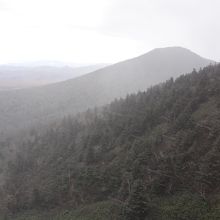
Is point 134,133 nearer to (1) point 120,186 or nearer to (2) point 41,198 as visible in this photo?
(1) point 120,186

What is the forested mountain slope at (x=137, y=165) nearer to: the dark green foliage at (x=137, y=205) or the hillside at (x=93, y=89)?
the dark green foliage at (x=137, y=205)

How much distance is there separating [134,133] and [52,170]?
1091 centimetres

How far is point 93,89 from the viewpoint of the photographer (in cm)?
9956

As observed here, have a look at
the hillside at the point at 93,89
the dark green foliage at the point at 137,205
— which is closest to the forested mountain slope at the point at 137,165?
the dark green foliage at the point at 137,205

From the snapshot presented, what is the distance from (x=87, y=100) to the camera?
91625 millimetres

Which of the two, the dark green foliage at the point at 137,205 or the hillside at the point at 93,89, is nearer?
the dark green foliage at the point at 137,205

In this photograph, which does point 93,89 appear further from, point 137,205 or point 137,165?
point 137,205

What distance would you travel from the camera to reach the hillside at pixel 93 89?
84.8 meters

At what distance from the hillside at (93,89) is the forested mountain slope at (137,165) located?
1550 inches

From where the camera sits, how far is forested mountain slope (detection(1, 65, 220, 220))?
19.5 meters

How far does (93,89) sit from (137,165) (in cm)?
7636

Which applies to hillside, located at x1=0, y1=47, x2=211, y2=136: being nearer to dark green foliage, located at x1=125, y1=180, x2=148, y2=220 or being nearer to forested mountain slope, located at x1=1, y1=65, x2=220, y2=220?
forested mountain slope, located at x1=1, y1=65, x2=220, y2=220

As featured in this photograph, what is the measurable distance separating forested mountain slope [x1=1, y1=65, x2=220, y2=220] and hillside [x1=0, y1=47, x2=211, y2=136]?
39367mm

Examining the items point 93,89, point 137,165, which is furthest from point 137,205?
point 93,89
